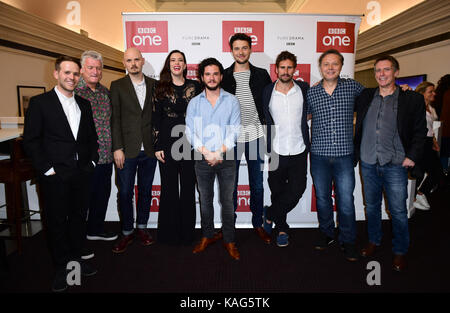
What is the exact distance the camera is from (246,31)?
9.96 ft

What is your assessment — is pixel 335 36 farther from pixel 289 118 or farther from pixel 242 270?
pixel 242 270

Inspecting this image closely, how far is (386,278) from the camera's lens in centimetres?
214

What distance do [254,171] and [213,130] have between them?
2.13ft

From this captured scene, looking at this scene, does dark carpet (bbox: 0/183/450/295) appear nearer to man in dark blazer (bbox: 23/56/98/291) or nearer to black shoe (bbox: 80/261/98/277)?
black shoe (bbox: 80/261/98/277)

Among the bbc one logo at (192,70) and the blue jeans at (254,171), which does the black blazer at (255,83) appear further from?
the bbc one logo at (192,70)

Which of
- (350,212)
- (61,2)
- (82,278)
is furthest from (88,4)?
(350,212)

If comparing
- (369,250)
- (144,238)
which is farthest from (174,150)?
(369,250)

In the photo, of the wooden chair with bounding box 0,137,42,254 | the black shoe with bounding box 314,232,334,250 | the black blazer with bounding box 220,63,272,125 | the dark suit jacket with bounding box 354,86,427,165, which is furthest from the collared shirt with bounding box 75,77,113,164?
the dark suit jacket with bounding box 354,86,427,165

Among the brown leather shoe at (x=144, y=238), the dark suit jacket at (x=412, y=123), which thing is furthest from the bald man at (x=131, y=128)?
the dark suit jacket at (x=412, y=123)

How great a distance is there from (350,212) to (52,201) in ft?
7.88

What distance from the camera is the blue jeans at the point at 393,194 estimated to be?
2166 millimetres

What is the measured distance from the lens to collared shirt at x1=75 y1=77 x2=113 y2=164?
2.38 metres

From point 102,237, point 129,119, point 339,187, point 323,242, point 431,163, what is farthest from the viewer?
point 431,163
